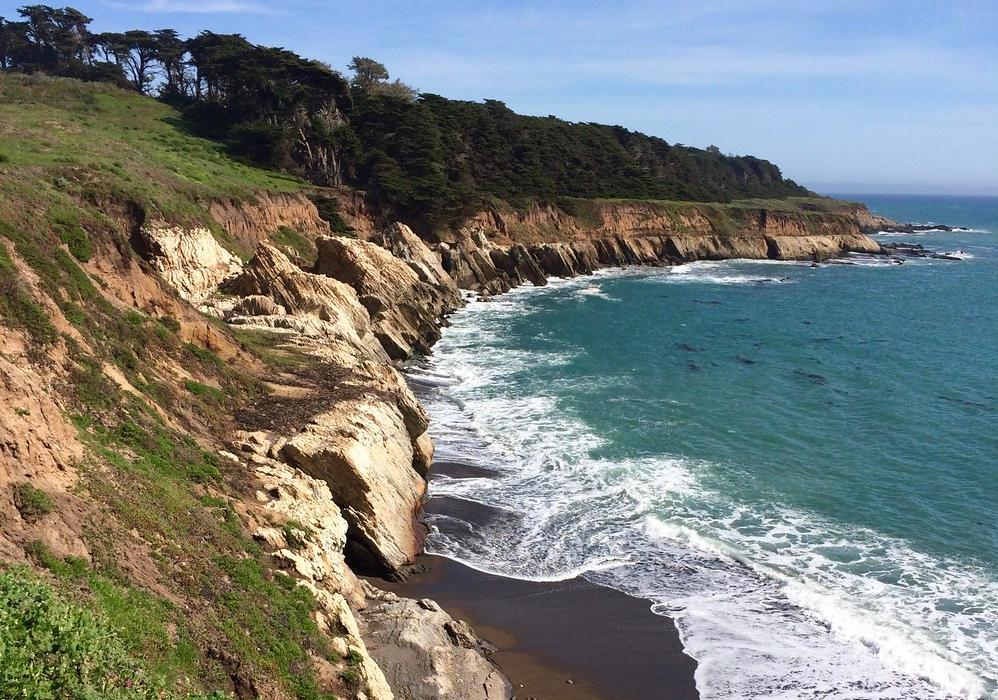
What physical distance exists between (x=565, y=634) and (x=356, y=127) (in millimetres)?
69125

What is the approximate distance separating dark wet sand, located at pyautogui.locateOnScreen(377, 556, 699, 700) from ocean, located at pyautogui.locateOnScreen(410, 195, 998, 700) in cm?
64

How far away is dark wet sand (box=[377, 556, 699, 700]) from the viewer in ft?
52.7

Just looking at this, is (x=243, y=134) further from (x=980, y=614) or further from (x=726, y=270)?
(x=980, y=614)

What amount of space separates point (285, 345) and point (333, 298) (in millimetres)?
9998

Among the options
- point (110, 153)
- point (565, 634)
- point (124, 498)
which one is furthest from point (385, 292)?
point (124, 498)

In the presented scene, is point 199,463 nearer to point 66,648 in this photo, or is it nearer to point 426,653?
point 426,653

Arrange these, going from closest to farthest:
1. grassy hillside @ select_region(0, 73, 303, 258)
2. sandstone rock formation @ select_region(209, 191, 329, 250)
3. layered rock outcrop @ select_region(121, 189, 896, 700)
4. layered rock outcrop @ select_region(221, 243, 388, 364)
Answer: layered rock outcrop @ select_region(121, 189, 896, 700) → grassy hillside @ select_region(0, 73, 303, 258) → layered rock outcrop @ select_region(221, 243, 388, 364) → sandstone rock formation @ select_region(209, 191, 329, 250)

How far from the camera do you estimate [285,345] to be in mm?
26719

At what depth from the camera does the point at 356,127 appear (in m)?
78.2

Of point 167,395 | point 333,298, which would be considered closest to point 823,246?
point 333,298

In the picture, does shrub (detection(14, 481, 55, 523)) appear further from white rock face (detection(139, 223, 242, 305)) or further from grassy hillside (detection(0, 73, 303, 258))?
white rock face (detection(139, 223, 242, 305))

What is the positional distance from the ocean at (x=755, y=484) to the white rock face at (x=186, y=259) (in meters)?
11.4

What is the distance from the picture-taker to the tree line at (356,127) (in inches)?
2773

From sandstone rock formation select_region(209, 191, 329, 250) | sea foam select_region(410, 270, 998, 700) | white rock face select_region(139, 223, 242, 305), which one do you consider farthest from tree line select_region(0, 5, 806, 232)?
sea foam select_region(410, 270, 998, 700)
